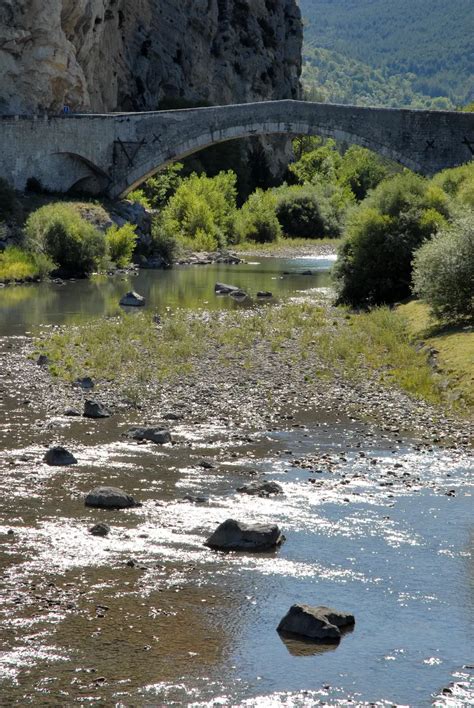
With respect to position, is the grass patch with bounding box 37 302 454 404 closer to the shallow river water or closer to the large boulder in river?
the shallow river water

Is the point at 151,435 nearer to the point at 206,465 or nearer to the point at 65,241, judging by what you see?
the point at 206,465

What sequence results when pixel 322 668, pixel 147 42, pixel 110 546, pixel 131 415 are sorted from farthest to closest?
pixel 147 42, pixel 131 415, pixel 110 546, pixel 322 668

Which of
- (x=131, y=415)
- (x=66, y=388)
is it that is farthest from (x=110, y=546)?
(x=66, y=388)

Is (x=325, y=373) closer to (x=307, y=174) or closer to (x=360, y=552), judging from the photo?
(x=360, y=552)

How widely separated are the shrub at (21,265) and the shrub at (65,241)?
34.2 inches

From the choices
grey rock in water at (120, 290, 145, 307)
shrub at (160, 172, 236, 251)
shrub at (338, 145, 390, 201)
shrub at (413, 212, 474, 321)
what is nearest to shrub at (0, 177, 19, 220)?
shrub at (160, 172, 236, 251)

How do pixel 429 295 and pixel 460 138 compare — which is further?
pixel 460 138

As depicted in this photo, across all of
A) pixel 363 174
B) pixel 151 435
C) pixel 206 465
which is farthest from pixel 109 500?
pixel 363 174

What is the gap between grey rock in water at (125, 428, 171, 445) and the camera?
49.3 feet

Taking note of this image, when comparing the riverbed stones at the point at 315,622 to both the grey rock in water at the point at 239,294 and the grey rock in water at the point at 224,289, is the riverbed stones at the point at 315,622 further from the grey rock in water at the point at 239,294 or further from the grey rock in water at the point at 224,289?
the grey rock in water at the point at 224,289

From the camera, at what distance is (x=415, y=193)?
33719 mm

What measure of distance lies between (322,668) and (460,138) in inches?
1832

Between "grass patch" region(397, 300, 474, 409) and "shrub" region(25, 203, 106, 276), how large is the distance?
18.0 meters

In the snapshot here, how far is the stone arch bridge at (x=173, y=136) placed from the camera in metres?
52.0
